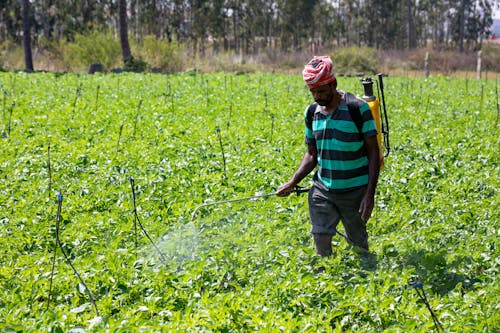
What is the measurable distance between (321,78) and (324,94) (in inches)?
5.4

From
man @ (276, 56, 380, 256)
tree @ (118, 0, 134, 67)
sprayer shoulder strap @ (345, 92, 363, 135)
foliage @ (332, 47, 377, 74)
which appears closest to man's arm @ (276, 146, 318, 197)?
man @ (276, 56, 380, 256)

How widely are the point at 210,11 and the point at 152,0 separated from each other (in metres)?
6.13

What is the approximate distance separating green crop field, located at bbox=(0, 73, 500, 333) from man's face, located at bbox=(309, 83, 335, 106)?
1170mm

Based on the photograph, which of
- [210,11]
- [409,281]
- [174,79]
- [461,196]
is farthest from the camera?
[210,11]

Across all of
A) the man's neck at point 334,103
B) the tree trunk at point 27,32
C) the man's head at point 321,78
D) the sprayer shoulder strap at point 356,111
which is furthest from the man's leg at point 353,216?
the tree trunk at point 27,32

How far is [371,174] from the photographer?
4.13m

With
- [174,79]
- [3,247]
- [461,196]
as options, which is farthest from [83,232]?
[174,79]

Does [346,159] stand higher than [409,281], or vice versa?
[346,159]

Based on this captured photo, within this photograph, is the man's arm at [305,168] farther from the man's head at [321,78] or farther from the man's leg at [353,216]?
the man's head at [321,78]

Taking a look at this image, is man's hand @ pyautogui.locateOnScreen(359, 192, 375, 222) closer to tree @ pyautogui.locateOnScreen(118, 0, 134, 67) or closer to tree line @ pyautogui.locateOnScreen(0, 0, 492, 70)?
tree @ pyautogui.locateOnScreen(118, 0, 134, 67)

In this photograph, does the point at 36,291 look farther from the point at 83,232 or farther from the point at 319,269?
the point at 319,269

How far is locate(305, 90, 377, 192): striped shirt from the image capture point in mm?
4168

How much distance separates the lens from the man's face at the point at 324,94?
13.4 ft

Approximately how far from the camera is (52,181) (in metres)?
7.01
